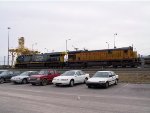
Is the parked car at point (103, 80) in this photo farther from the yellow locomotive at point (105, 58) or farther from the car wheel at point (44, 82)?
the yellow locomotive at point (105, 58)

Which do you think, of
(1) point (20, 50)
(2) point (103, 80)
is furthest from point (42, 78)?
(1) point (20, 50)

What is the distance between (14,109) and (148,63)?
125ft

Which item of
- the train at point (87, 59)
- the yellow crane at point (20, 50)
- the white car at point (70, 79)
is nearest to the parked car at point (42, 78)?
the white car at point (70, 79)

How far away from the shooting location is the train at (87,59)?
143 ft

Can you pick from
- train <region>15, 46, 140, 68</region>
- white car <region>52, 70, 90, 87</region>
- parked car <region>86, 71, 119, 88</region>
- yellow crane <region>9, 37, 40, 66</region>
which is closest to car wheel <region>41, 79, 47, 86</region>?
white car <region>52, 70, 90, 87</region>

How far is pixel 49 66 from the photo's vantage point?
174 ft

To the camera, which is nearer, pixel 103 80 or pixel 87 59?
pixel 103 80

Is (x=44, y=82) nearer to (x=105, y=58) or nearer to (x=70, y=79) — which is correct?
(x=70, y=79)

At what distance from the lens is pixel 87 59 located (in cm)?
4872

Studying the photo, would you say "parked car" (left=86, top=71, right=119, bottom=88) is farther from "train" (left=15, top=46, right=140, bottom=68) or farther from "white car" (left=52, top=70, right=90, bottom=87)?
"train" (left=15, top=46, right=140, bottom=68)

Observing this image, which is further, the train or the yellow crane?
the yellow crane

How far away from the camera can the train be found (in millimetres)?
43503

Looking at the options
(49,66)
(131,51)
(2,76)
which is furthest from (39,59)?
(2,76)

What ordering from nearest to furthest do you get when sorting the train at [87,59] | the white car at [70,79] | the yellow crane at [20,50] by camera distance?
the white car at [70,79]
the train at [87,59]
the yellow crane at [20,50]
